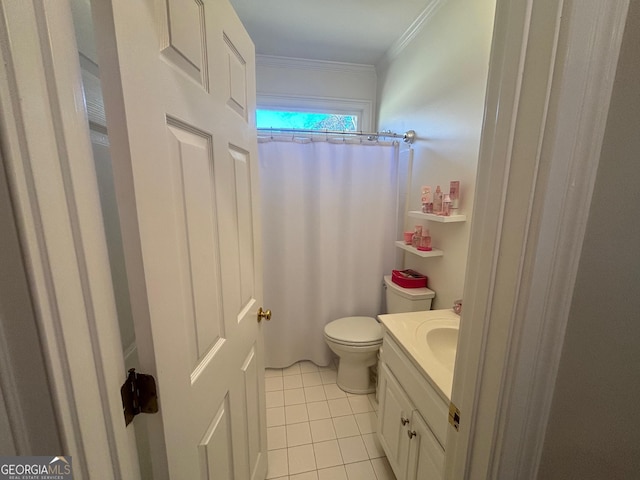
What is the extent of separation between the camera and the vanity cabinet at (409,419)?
2.92 feet

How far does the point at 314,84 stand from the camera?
2.29 meters

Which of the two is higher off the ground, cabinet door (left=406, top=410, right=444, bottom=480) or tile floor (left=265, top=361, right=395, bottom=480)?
cabinet door (left=406, top=410, right=444, bottom=480)

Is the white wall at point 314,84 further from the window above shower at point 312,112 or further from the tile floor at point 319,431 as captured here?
the tile floor at point 319,431

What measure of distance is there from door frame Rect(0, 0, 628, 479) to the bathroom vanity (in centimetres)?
31

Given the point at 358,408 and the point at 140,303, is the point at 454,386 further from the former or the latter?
the point at 358,408

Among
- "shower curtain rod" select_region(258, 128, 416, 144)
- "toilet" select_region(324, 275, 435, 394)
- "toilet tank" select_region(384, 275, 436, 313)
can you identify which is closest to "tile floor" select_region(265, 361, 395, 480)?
"toilet" select_region(324, 275, 435, 394)

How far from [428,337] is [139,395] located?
106 cm

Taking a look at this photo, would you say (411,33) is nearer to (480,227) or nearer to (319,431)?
(480,227)

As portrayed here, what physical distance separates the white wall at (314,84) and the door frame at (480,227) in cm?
206

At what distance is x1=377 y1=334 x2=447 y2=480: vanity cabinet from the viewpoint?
890mm

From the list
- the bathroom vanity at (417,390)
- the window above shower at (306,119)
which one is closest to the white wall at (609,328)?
the bathroom vanity at (417,390)

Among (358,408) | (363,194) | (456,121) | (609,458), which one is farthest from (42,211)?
(358,408)

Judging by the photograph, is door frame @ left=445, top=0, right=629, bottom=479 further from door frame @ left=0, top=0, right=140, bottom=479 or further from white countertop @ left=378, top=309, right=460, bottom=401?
door frame @ left=0, top=0, right=140, bottom=479

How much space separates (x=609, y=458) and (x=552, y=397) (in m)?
0.22
